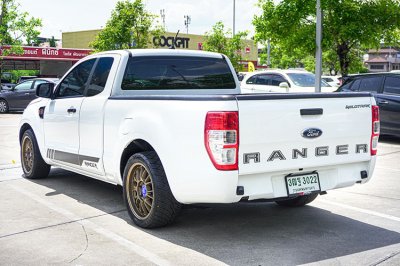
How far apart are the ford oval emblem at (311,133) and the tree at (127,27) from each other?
3304 centimetres

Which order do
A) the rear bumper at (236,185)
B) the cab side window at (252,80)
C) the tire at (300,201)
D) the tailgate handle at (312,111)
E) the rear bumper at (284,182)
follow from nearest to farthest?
the rear bumper at (236,185) < the rear bumper at (284,182) < the tailgate handle at (312,111) < the tire at (300,201) < the cab side window at (252,80)

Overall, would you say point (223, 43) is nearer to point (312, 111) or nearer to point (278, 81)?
point (278, 81)

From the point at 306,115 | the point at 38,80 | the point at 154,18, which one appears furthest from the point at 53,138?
the point at 154,18

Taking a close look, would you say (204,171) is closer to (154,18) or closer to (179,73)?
(179,73)

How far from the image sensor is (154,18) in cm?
3841

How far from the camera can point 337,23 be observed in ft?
71.1

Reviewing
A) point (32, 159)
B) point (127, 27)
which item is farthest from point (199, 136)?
point (127, 27)

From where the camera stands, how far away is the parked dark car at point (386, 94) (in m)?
12.9

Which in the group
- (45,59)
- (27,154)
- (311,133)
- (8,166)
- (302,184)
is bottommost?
(8,166)

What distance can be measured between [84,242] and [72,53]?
44667mm

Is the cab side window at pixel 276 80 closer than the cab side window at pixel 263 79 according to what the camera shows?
Yes

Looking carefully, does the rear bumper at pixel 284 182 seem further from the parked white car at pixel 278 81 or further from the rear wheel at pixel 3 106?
the rear wheel at pixel 3 106

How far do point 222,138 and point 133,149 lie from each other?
1404 mm

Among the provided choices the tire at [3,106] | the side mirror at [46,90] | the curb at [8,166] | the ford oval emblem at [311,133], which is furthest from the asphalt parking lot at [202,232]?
the tire at [3,106]
